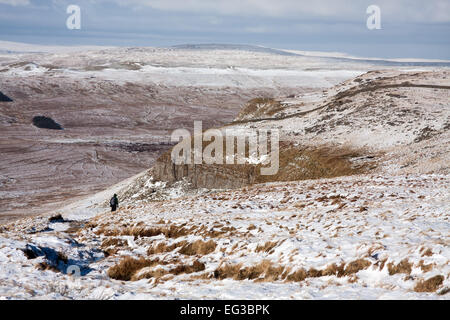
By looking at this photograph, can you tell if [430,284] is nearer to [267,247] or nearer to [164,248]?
[267,247]

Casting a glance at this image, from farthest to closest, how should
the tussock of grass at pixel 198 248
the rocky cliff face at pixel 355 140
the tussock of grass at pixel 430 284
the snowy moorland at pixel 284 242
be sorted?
1. the rocky cliff face at pixel 355 140
2. the tussock of grass at pixel 198 248
3. the snowy moorland at pixel 284 242
4. the tussock of grass at pixel 430 284

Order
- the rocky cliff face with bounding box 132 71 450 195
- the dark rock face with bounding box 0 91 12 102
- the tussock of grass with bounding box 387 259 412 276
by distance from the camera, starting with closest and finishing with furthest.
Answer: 1. the tussock of grass with bounding box 387 259 412 276
2. the rocky cliff face with bounding box 132 71 450 195
3. the dark rock face with bounding box 0 91 12 102

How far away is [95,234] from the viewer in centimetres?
2062

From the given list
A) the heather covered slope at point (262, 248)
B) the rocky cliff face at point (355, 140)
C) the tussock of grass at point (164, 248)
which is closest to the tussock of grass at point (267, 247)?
the heather covered slope at point (262, 248)

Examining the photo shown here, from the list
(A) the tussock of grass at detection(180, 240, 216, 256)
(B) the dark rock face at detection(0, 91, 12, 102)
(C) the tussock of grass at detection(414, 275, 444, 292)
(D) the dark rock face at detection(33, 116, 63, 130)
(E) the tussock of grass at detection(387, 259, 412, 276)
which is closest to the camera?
(C) the tussock of grass at detection(414, 275, 444, 292)

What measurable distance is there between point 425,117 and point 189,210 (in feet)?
94.5

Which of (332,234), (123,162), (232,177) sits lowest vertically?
(123,162)

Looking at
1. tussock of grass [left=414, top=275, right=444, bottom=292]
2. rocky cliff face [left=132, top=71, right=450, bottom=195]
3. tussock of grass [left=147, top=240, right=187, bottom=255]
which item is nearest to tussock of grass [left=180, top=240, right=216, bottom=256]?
tussock of grass [left=147, top=240, right=187, bottom=255]

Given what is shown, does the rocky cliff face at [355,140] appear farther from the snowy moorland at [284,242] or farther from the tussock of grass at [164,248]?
the tussock of grass at [164,248]

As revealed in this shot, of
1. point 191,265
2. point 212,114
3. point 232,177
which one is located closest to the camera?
point 191,265

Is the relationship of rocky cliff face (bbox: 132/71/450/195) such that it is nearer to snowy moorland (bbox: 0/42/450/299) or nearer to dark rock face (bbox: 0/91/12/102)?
snowy moorland (bbox: 0/42/450/299)

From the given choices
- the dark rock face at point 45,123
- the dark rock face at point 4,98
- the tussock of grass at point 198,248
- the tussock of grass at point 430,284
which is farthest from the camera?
the dark rock face at point 4,98

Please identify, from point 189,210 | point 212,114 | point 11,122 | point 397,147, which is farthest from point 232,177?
point 212,114
